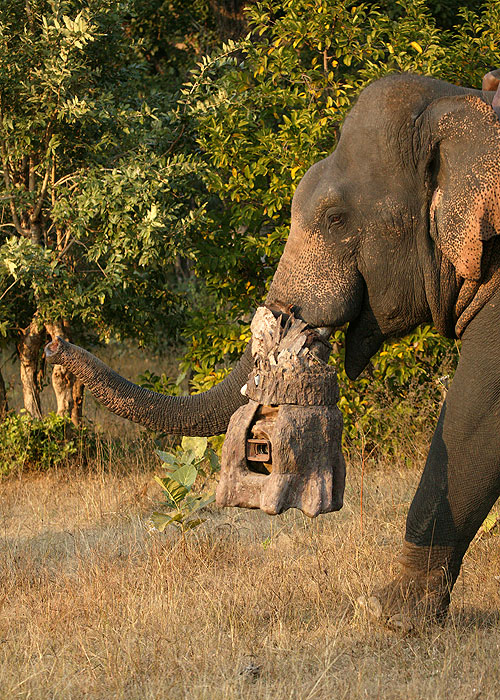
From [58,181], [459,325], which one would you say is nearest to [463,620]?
[459,325]

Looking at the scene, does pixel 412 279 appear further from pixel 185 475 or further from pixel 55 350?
pixel 185 475

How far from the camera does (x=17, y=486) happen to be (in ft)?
28.1

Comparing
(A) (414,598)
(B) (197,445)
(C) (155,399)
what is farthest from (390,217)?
(B) (197,445)

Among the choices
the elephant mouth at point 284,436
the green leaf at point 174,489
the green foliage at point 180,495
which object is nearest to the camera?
the elephant mouth at point 284,436

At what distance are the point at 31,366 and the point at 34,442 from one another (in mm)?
880

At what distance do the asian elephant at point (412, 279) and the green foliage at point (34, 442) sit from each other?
161 inches

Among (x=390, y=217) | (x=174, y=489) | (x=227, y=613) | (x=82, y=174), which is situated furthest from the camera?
(x=82, y=174)

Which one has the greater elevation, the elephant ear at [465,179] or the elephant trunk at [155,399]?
the elephant ear at [465,179]

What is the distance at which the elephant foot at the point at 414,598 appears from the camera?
499 cm

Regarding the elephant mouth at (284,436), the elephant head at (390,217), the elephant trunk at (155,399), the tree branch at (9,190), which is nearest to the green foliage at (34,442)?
the tree branch at (9,190)

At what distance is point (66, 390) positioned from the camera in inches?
370

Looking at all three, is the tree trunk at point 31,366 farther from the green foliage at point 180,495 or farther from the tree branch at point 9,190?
the green foliage at point 180,495

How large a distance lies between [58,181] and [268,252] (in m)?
1.89

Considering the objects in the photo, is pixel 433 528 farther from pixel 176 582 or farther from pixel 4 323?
Answer: pixel 4 323
